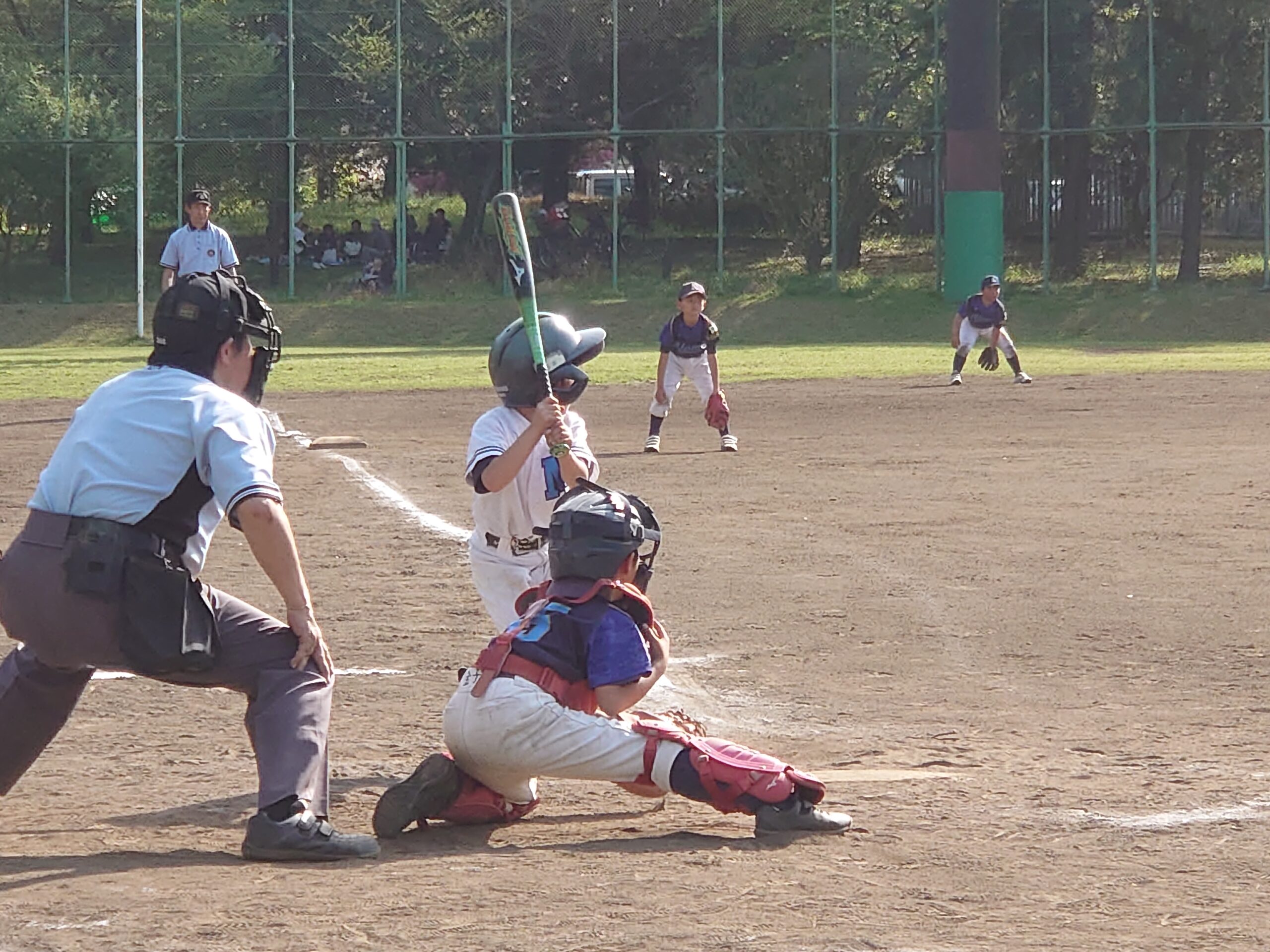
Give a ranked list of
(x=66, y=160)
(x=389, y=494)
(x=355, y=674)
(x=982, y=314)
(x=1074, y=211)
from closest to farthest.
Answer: (x=355, y=674) < (x=389, y=494) < (x=982, y=314) < (x=66, y=160) < (x=1074, y=211)

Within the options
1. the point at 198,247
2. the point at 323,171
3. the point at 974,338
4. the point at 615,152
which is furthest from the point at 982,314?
the point at 323,171

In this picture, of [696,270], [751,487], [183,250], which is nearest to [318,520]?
[751,487]

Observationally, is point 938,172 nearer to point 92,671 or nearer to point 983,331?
point 983,331

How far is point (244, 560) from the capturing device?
427 inches

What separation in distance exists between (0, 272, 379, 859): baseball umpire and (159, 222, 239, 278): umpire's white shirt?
13.2m

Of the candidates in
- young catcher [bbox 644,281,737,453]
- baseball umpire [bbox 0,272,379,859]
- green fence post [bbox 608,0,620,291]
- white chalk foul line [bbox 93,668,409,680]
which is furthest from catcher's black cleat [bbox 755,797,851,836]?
green fence post [bbox 608,0,620,291]

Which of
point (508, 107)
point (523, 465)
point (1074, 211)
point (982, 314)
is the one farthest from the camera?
point (1074, 211)

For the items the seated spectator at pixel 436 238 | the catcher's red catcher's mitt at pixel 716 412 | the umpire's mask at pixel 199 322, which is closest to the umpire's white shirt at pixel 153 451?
the umpire's mask at pixel 199 322

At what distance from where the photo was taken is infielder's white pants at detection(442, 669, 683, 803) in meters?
5.10

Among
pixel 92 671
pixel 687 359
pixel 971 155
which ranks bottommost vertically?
pixel 92 671

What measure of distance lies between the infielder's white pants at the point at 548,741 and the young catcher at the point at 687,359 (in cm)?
1095

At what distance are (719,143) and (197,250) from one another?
2065cm

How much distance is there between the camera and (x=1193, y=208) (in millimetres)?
37844

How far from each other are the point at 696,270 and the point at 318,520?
2718 cm
